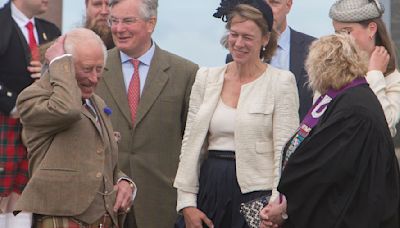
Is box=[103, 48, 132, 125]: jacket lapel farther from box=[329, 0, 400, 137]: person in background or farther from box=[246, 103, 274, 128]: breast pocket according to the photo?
box=[329, 0, 400, 137]: person in background

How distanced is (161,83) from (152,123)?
0.26 meters

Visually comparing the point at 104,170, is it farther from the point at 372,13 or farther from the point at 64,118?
the point at 372,13

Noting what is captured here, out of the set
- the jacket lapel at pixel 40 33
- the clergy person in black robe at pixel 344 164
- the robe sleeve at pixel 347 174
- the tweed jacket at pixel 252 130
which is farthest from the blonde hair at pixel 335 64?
the jacket lapel at pixel 40 33

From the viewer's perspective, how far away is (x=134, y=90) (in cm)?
665

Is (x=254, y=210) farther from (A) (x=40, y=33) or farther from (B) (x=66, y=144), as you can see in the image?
(A) (x=40, y=33)

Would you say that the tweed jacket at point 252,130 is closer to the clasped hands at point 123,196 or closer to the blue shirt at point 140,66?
the clasped hands at point 123,196

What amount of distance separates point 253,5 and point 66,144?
1.49m

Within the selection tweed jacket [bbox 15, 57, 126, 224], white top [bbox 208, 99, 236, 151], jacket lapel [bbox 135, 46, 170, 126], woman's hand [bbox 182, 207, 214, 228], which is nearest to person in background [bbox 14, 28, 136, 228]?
tweed jacket [bbox 15, 57, 126, 224]

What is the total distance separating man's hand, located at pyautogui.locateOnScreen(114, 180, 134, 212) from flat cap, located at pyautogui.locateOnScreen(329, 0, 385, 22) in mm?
1647

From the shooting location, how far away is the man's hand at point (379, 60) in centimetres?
616

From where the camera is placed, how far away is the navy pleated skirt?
593cm

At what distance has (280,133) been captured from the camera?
5863mm

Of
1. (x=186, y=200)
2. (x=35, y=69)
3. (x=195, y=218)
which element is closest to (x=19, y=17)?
(x=35, y=69)

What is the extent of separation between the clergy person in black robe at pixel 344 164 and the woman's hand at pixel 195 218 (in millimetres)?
591
